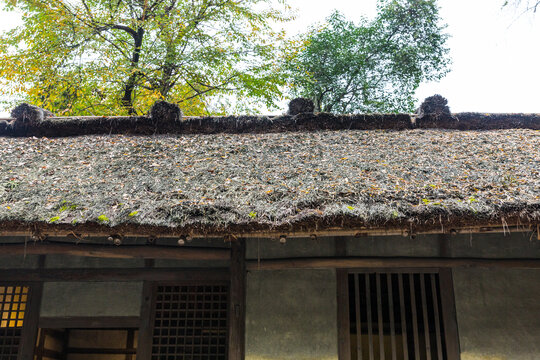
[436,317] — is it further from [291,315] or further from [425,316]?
[291,315]

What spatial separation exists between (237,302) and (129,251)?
1.35 meters

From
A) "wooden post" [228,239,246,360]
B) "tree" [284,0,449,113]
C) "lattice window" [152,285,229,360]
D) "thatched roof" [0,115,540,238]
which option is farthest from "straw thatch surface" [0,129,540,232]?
"tree" [284,0,449,113]

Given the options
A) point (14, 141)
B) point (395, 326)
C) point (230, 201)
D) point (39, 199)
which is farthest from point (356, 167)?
point (14, 141)

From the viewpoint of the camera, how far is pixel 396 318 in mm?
5102

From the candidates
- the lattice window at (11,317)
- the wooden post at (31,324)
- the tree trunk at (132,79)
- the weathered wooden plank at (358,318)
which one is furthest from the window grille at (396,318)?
the tree trunk at (132,79)

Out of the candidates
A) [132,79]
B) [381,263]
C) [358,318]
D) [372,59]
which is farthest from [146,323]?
[372,59]

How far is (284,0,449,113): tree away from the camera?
17.1m

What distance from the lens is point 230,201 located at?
14.4ft

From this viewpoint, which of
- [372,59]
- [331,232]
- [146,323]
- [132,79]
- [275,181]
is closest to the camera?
[331,232]

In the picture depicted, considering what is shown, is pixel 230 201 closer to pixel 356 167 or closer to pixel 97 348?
pixel 356 167

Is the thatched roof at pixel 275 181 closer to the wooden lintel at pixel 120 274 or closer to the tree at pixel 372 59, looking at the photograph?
the wooden lintel at pixel 120 274

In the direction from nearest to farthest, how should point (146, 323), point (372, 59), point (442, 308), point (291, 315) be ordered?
1. point (442, 308)
2. point (291, 315)
3. point (146, 323)
4. point (372, 59)

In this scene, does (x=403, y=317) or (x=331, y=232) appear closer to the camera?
(x=331, y=232)

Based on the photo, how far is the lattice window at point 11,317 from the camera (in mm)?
5523
